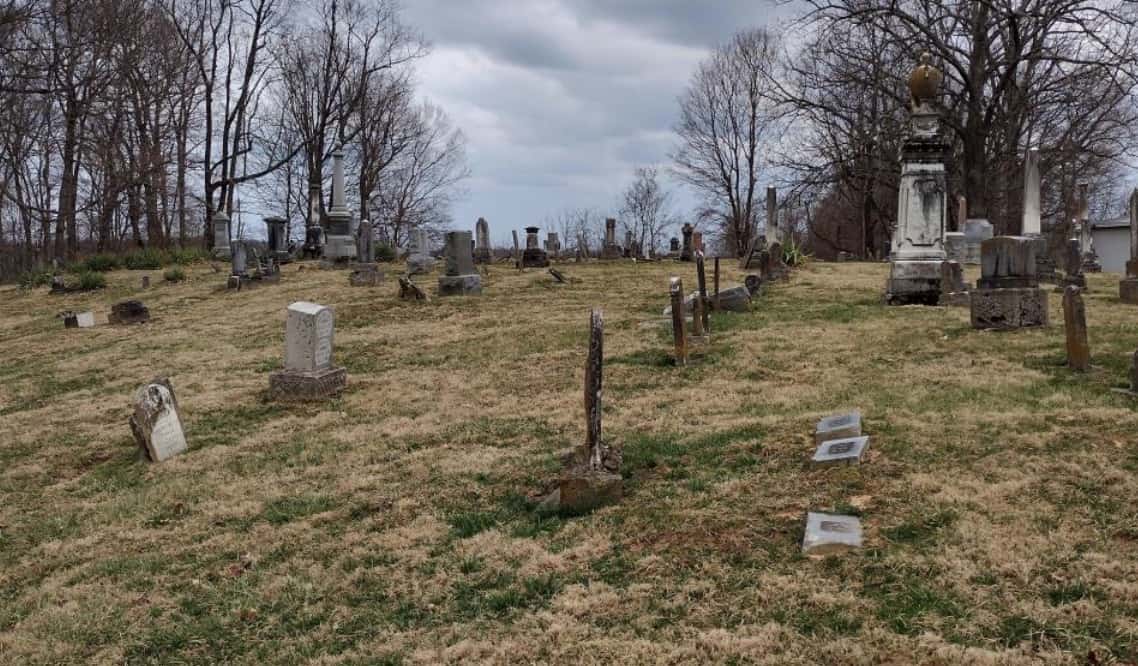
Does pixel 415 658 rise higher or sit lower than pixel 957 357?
lower

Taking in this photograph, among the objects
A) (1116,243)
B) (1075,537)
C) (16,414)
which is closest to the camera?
(1075,537)

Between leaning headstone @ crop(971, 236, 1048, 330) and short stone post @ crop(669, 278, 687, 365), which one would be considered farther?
leaning headstone @ crop(971, 236, 1048, 330)

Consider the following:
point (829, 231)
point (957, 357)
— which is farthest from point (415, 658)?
point (829, 231)

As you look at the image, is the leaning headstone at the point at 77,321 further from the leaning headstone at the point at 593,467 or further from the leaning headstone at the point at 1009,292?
the leaning headstone at the point at 1009,292

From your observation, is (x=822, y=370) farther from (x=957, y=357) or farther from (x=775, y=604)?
(x=775, y=604)

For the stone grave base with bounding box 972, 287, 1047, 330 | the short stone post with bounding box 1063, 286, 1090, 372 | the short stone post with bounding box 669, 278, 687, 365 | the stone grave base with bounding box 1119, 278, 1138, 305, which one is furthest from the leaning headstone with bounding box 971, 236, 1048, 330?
the stone grave base with bounding box 1119, 278, 1138, 305

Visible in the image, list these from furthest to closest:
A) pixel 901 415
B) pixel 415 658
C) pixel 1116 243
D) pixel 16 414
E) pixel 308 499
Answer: pixel 1116 243, pixel 16 414, pixel 901 415, pixel 308 499, pixel 415 658

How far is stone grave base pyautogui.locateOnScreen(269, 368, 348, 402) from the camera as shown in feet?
26.9

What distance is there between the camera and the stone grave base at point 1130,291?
11.4 meters

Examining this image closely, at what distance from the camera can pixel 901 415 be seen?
5789 mm

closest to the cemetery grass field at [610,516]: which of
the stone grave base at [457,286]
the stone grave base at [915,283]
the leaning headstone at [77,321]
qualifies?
the stone grave base at [915,283]

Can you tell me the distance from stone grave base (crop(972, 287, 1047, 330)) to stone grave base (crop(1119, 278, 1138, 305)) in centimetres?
367

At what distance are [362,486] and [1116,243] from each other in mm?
34088

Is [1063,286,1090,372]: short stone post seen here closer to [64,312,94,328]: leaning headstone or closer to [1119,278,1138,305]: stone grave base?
[1119,278,1138,305]: stone grave base
